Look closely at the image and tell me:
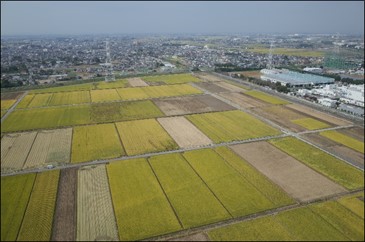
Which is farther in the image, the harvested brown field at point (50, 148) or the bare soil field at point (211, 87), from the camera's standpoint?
the bare soil field at point (211, 87)

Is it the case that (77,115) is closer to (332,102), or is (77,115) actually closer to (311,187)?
(311,187)

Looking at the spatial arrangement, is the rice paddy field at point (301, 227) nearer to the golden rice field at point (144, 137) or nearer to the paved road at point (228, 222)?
the paved road at point (228, 222)

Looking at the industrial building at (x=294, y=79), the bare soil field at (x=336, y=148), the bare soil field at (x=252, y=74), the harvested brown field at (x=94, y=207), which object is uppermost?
the bare soil field at (x=252, y=74)

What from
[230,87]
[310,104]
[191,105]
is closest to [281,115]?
[310,104]

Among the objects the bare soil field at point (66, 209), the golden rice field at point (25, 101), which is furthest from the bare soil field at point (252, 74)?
the bare soil field at point (66, 209)

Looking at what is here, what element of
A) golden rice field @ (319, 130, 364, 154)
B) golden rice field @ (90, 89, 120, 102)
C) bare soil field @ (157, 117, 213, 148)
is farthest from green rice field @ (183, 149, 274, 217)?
golden rice field @ (90, 89, 120, 102)

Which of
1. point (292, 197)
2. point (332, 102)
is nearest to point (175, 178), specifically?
point (292, 197)
